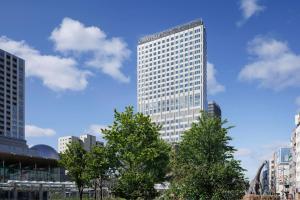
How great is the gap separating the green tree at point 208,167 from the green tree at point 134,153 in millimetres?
3119

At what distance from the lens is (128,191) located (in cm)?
4603

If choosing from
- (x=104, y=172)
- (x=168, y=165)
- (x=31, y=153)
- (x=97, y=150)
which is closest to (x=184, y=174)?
(x=168, y=165)

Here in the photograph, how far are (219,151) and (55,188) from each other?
4347cm

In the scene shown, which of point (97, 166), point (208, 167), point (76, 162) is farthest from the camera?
point (76, 162)

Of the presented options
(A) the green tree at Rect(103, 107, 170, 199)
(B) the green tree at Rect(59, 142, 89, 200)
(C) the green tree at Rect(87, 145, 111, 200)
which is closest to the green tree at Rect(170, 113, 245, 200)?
(A) the green tree at Rect(103, 107, 170, 199)

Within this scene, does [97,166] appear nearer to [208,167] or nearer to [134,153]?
[134,153]

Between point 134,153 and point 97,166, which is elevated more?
point 134,153

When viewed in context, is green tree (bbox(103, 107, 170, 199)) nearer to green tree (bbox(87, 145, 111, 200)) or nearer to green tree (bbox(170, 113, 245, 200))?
green tree (bbox(170, 113, 245, 200))

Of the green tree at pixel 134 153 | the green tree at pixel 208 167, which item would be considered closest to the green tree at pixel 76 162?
the green tree at pixel 134 153

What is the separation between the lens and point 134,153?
45.7 meters

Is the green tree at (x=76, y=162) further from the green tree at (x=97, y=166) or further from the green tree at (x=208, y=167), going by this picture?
the green tree at (x=208, y=167)

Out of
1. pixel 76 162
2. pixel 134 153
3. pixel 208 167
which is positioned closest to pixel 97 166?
pixel 76 162

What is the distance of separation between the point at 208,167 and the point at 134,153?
743cm

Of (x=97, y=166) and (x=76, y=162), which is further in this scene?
(x=76, y=162)
